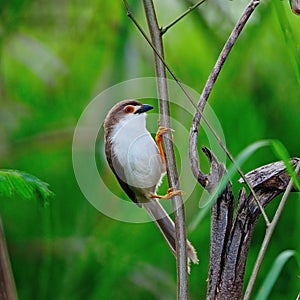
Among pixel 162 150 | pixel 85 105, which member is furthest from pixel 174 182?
pixel 85 105

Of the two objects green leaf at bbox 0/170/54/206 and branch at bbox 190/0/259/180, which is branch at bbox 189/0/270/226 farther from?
green leaf at bbox 0/170/54/206

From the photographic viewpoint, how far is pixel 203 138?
0.87 meters

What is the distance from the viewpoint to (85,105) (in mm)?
1025

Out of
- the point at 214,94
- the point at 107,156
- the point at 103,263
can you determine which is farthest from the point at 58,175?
the point at 107,156

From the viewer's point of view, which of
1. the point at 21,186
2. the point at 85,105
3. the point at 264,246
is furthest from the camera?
the point at 85,105

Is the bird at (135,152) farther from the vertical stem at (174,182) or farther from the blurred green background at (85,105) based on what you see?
the blurred green background at (85,105)

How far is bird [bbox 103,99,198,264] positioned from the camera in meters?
0.38

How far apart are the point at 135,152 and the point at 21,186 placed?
10cm

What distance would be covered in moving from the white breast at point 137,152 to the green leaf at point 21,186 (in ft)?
0.26

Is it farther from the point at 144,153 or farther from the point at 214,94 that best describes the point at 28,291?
the point at 144,153

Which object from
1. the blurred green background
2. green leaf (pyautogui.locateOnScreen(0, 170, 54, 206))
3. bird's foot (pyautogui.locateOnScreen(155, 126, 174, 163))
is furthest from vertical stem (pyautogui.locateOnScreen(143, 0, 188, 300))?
the blurred green background

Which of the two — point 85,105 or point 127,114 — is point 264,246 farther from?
point 85,105

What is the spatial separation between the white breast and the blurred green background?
431 millimetres

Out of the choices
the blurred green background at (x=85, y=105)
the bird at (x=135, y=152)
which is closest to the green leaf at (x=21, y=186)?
the bird at (x=135, y=152)
